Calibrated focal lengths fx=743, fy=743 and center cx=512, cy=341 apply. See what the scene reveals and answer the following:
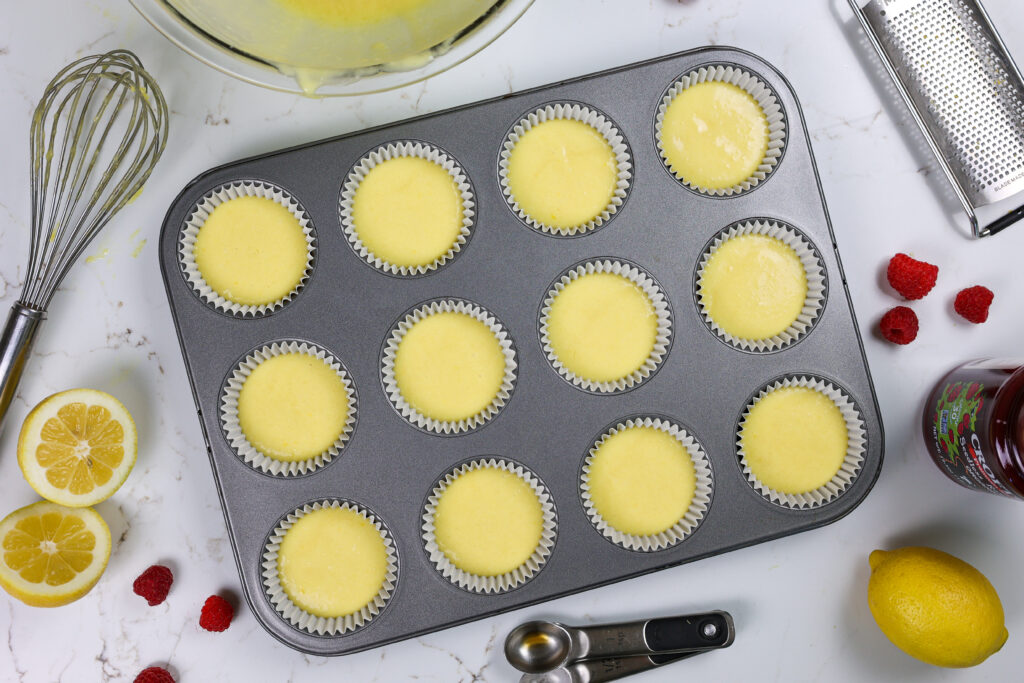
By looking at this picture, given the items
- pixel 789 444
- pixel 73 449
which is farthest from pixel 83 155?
pixel 789 444

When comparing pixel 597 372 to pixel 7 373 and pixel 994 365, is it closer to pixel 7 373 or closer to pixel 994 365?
pixel 994 365

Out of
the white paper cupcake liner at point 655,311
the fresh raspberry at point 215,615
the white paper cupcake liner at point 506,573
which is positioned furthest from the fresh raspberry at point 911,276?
the fresh raspberry at point 215,615

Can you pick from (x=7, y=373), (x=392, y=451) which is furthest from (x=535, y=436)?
(x=7, y=373)

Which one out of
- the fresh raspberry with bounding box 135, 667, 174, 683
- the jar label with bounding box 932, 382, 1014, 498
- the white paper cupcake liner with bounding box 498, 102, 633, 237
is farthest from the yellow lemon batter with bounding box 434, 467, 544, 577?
the jar label with bounding box 932, 382, 1014, 498

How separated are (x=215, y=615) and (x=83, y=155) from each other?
4.05 feet

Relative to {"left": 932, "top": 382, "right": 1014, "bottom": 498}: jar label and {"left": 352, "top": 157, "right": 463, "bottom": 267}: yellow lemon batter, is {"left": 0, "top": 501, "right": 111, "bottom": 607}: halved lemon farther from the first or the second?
{"left": 932, "top": 382, "right": 1014, "bottom": 498}: jar label

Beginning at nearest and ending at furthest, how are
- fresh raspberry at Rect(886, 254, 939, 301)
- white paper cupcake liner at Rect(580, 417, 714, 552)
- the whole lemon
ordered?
1. the whole lemon
2. white paper cupcake liner at Rect(580, 417, 714, 552)
3. fresh raspberry at Rect(886, 254, 939, 301)

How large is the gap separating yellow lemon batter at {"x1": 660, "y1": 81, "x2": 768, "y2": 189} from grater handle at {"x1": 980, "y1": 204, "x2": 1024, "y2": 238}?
0.67 m

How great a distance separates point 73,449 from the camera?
70.9 inches

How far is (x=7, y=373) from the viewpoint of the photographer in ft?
6.12

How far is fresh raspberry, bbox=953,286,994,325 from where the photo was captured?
1.99 metres

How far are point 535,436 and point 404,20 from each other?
109 cm

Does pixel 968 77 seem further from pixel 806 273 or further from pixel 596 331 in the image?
pixel 596 331

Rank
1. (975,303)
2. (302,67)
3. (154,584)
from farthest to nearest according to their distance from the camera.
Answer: (975,303) → (154,584) → (302,67)
